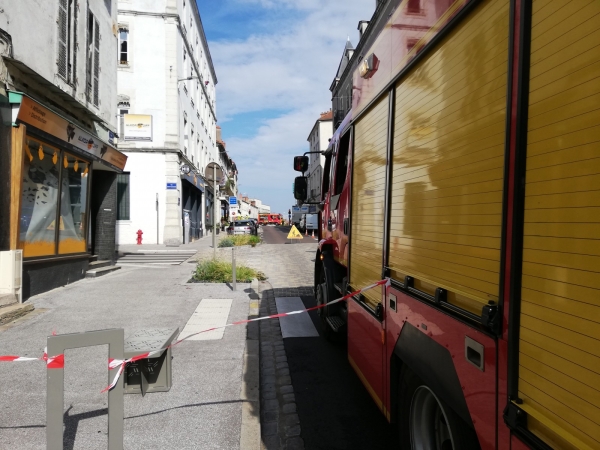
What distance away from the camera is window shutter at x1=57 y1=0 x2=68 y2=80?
29.9 ft

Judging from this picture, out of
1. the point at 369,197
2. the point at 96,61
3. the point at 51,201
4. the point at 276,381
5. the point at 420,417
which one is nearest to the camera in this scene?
the point at 420,417

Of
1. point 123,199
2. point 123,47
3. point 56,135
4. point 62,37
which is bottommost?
point 123,199

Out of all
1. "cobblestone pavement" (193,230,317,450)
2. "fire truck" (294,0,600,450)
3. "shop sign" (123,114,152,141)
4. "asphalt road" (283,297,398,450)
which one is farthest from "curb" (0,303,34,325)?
"shop sign" (123,114,152,141)

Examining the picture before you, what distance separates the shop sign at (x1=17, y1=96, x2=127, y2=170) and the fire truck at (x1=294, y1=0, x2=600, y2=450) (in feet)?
21.8

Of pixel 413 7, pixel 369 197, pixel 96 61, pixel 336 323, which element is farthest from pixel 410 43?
pixel 96 61

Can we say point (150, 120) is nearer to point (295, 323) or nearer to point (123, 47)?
point (123, 47)

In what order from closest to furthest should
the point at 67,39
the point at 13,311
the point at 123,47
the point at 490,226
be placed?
the point at 490,226 < the point at 13,311 < the point at 67,39 < the point at 123,47

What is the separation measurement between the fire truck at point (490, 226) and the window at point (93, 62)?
32.2 feet

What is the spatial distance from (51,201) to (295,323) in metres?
5.79

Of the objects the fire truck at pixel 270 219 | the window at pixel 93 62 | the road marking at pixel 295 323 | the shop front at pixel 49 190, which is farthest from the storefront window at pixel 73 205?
the fire truck at pixel 270 219

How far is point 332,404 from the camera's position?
4.18 m

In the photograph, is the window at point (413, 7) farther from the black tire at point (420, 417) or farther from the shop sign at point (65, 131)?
the shop sign at point (65, 131)

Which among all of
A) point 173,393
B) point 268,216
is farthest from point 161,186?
point 268,216

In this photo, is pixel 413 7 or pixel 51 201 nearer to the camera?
pixel 413 7
